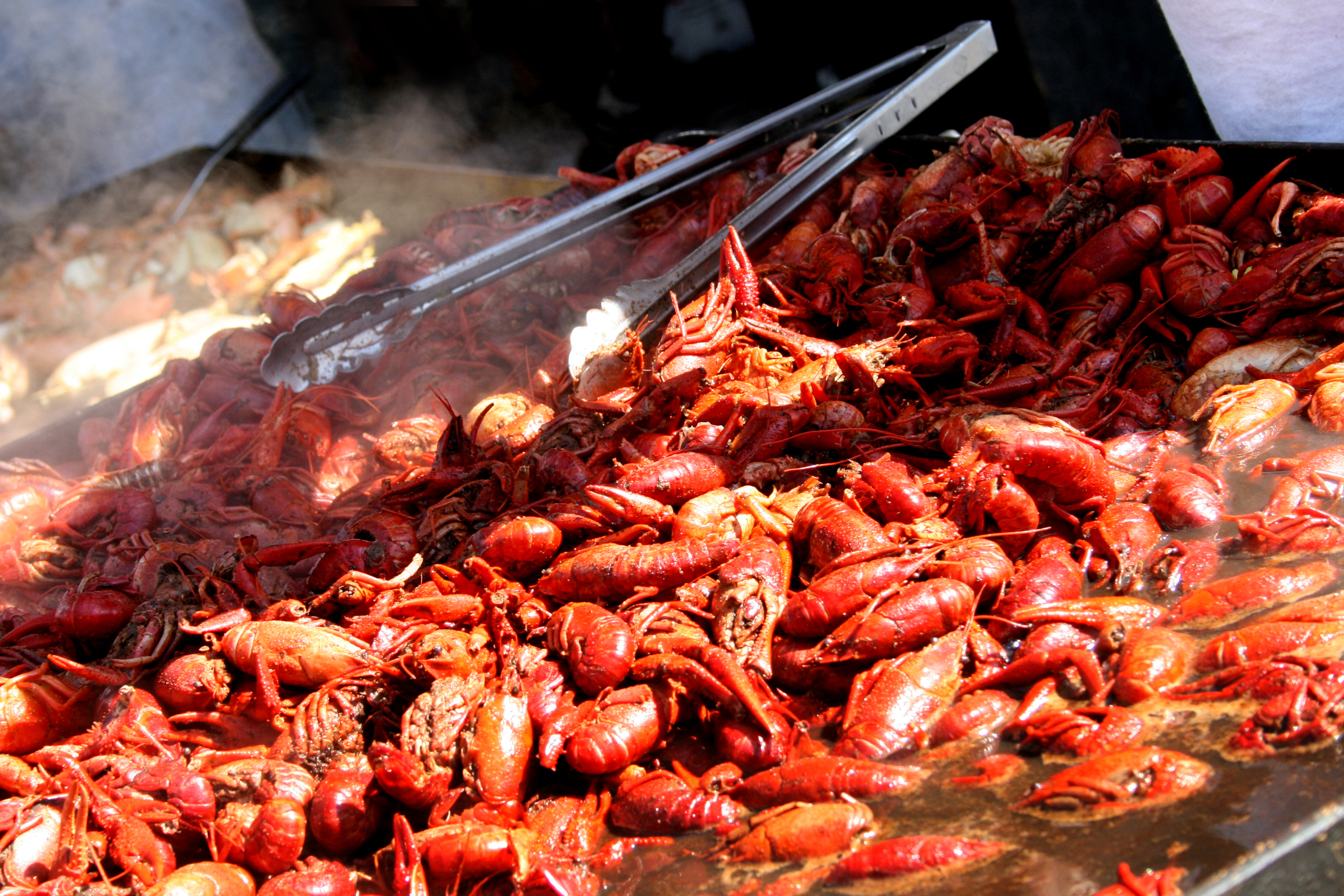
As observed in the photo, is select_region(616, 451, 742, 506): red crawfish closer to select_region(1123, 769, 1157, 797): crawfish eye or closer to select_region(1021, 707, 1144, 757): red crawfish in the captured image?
select_region(1021, 707, 1144, 757): red crawfish

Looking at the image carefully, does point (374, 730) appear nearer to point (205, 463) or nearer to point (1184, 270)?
point (205, 463)

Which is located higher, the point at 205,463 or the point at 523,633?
the point at 205,463

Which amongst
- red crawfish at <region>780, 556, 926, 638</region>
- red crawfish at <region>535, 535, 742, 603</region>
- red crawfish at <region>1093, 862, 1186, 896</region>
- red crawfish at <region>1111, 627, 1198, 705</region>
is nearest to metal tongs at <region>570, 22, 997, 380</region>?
red crawfish at <region>535, 535, 742, 603</region>

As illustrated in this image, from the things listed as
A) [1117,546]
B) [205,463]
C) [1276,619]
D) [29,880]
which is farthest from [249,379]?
[1276,619]

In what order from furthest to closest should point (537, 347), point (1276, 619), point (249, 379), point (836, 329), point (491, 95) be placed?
point (491, 95) → point (249, 379) → point (537, 347) → point (836, 329) → point (1276, 619)

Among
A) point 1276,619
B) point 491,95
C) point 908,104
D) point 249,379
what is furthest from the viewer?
point 491,95

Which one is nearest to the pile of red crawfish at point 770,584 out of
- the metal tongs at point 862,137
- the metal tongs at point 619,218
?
the metal tongs at point 862,137

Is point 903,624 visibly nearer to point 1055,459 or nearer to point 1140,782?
point 1140,782

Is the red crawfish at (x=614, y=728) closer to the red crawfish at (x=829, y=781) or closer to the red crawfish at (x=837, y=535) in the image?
the red crawfish at (x=829, y=781)
